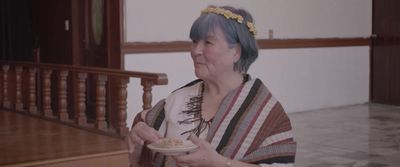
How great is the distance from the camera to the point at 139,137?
6.89ft

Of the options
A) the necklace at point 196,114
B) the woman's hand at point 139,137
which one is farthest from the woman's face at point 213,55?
the woman's hand at point 139,137

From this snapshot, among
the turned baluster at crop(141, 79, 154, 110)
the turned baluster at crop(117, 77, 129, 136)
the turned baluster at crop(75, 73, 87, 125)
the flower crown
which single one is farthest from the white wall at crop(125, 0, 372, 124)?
the flower crown

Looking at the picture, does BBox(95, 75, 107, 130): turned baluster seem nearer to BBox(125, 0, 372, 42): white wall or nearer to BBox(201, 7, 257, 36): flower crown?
BBox(125, 0, 372, 42): white wall

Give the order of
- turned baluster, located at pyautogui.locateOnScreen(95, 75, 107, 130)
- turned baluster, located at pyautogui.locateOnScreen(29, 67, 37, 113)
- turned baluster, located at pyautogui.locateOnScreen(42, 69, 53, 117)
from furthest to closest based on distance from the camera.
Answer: turned baluster, located at pyautogui.locateOnScreen(29, 67, 37, 113), turned baluster, located at pyautogui.locateOnScreen(42, 69, 53, 117), turned baluster, located at pyautogui.locateOnScreen(95, 75, 107, 130)

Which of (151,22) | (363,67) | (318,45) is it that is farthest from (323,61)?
(151,22)

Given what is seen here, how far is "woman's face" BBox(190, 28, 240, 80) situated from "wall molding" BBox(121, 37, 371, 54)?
17.8ft

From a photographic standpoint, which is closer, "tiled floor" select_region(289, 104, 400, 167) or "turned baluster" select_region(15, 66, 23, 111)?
"tiled floor" select_region(289, 104, 400, 167)

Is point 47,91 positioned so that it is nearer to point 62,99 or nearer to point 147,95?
point 62,99

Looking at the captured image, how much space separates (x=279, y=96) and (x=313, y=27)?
1247 mm

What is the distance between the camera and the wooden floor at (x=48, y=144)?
15.3ft

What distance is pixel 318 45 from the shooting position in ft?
32.5

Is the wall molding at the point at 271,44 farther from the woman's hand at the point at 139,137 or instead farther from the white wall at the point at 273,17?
the woman's hand at the point at 139,137

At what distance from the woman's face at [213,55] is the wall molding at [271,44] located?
5434 millimetres

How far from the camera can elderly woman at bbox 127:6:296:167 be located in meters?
2.01
